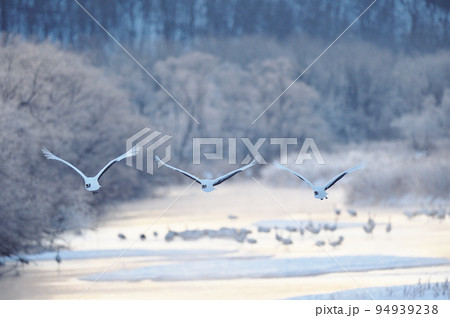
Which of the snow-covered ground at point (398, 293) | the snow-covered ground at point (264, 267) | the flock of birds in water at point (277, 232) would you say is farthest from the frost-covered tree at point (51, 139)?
the snow-covered ground at point (398, 293)

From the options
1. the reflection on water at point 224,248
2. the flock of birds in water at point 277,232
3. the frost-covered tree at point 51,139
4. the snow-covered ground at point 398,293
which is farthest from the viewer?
the flock of birds in water at point 277,232

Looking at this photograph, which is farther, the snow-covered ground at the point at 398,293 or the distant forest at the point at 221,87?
the distant forest at the point at 221,87

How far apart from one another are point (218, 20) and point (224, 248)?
2445 cm

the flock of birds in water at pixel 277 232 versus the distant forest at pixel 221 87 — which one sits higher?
the distant forest at pixel 221 87

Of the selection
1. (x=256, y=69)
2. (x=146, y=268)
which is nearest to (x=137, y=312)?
(x=146, y=268)

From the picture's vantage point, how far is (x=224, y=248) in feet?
84.3

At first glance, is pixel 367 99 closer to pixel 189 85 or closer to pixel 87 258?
pixel 189 85

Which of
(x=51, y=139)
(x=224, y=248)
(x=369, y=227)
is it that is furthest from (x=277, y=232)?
(x=51, y=139)

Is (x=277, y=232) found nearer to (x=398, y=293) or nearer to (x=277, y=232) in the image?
(x=277, y=232)

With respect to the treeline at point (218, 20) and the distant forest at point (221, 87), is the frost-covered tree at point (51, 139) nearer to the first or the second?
the distant forest at point (221, 87)

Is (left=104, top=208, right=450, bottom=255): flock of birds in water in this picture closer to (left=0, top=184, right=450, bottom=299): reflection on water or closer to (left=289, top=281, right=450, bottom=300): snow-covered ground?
(left=0, top=184, right=450, bottom=299): reflection on water

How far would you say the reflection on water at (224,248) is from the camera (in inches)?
845

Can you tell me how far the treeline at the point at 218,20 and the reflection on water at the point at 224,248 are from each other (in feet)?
37.5

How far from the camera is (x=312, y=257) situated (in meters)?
24.4
